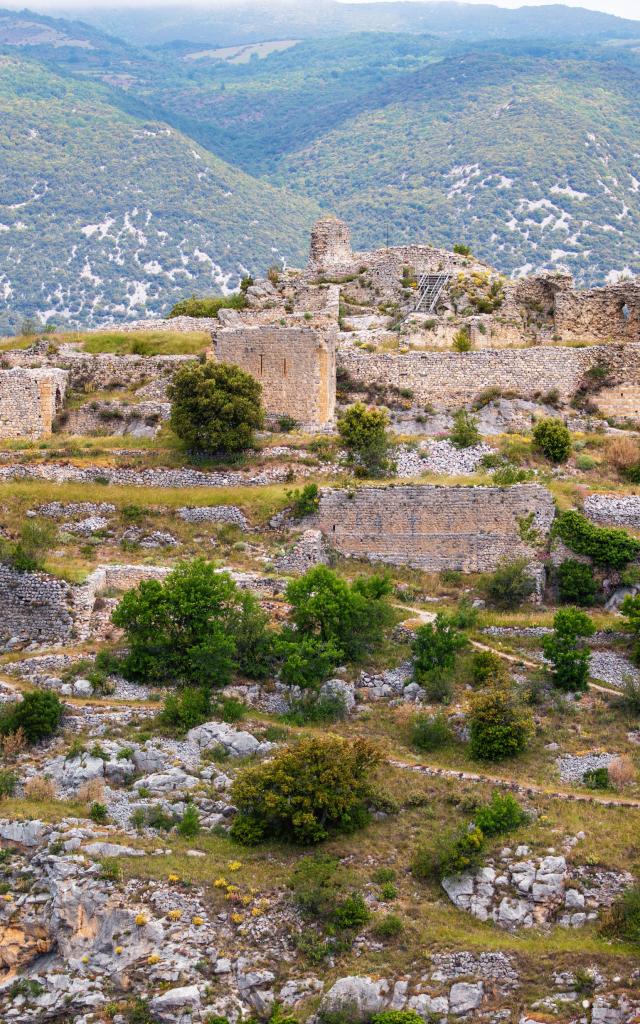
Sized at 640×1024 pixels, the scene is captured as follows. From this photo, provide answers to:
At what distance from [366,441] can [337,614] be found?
9740 mm

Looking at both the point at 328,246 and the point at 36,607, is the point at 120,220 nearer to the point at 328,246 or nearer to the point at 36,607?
the point at 328,246

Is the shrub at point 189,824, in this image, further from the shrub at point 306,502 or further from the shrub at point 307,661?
the shrub at point 306,502

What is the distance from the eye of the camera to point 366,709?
35062 millimetres

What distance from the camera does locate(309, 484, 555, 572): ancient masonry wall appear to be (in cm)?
4131

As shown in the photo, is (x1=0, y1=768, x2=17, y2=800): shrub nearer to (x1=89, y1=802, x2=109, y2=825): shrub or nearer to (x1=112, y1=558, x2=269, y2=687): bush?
(x1=89, y1=802, x2=109, y2=825): shrub

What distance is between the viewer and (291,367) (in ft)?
158

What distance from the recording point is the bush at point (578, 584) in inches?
1566

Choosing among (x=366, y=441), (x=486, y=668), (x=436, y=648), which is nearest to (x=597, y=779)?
(x=486, y=668)

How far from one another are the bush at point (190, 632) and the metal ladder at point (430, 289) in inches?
828

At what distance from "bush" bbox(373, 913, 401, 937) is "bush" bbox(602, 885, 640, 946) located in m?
3.54

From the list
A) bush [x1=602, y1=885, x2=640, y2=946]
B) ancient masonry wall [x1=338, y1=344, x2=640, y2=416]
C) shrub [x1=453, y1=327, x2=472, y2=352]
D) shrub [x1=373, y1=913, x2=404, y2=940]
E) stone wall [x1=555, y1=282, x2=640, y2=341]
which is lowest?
shrub [x1=373, y1=913, x2=404, y2=940]

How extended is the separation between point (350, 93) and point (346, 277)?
11611 centimetres

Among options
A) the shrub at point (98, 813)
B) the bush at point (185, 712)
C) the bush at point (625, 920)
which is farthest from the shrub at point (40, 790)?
the bush at point (625, 920)

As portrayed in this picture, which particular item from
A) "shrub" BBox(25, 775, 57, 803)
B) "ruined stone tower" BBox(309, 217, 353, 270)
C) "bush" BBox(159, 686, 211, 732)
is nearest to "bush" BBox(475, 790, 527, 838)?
"bush" BBox(159, 686, 211, 732)
